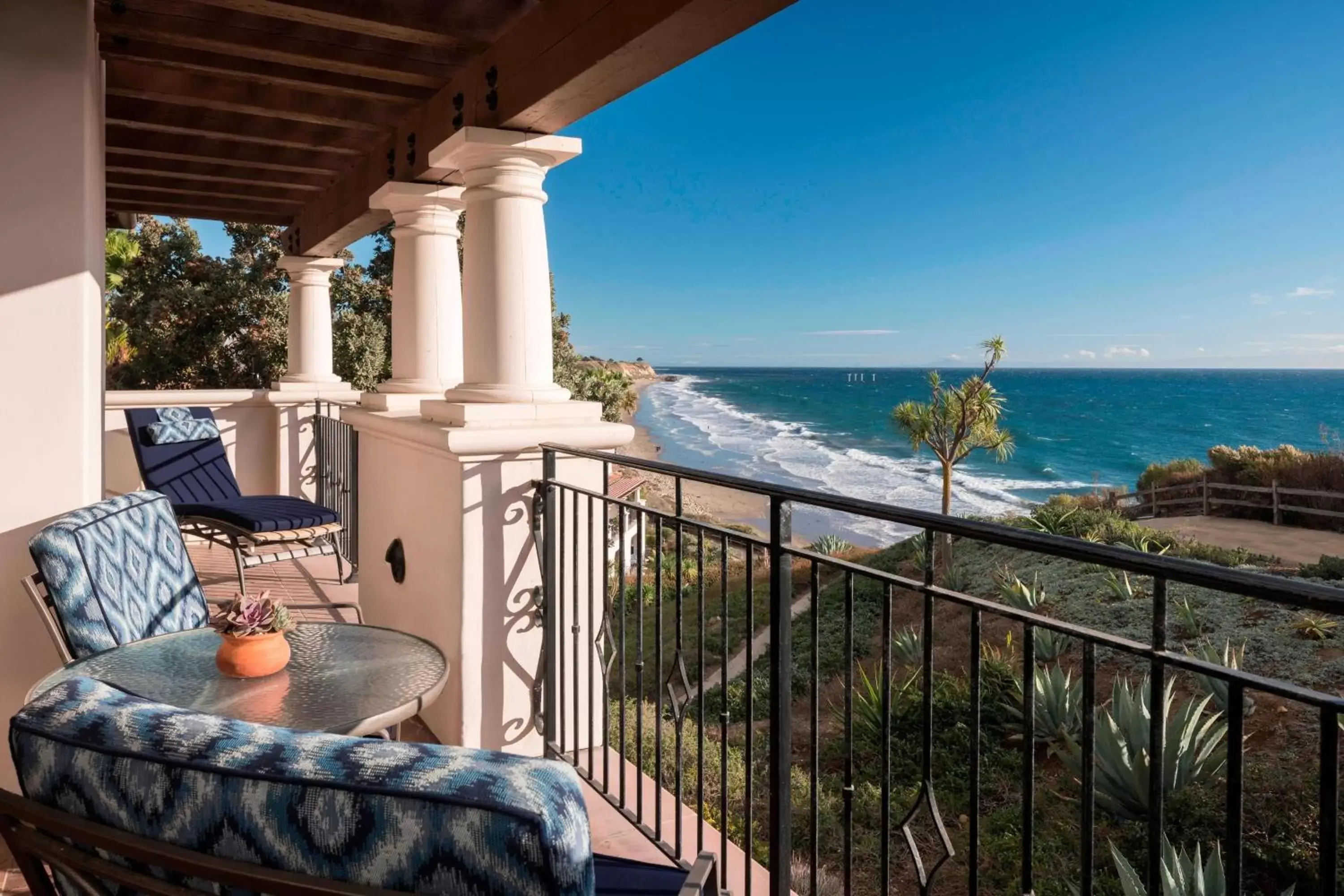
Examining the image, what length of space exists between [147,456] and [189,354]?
1107 centimetres

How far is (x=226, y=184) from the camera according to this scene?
530cm

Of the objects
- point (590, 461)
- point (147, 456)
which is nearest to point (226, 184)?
point (147, 456)

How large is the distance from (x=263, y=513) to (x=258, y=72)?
75.6 inches

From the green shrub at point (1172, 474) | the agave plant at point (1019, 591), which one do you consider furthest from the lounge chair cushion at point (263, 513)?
the green shrub at point (1172, 474)

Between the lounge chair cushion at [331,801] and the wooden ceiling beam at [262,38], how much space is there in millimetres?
2731

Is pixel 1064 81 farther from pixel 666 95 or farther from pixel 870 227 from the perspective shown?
pixel 666 95

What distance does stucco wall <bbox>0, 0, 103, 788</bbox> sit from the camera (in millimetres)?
2205

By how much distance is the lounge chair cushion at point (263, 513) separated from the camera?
3898 millimetres

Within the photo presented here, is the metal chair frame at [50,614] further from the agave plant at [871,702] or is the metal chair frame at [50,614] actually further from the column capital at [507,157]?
the agave plant at [871,702]

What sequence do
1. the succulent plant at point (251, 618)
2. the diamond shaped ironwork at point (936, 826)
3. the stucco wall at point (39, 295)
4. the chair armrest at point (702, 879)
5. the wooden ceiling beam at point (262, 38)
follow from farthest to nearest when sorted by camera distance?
the wooden ceiling beam at point (262, 38) → the stucco wall at point (39, 295) → the succulent plant at point (251, 618) → the diamond shaped ironwork at point (936, 826) → the chair armrest at point (702, 879)

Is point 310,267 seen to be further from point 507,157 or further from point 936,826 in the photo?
point 936,826

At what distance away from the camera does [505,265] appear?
9.58ft

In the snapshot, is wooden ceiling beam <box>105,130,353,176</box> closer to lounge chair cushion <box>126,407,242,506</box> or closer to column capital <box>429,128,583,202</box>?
lounge chair cushion <box>126,407,242,506</box>

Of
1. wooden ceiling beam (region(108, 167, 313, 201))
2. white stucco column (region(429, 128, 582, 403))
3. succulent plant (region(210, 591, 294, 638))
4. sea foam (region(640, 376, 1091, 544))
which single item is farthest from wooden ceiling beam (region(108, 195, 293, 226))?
sea foam (region(640, 376, 1091, 544))
